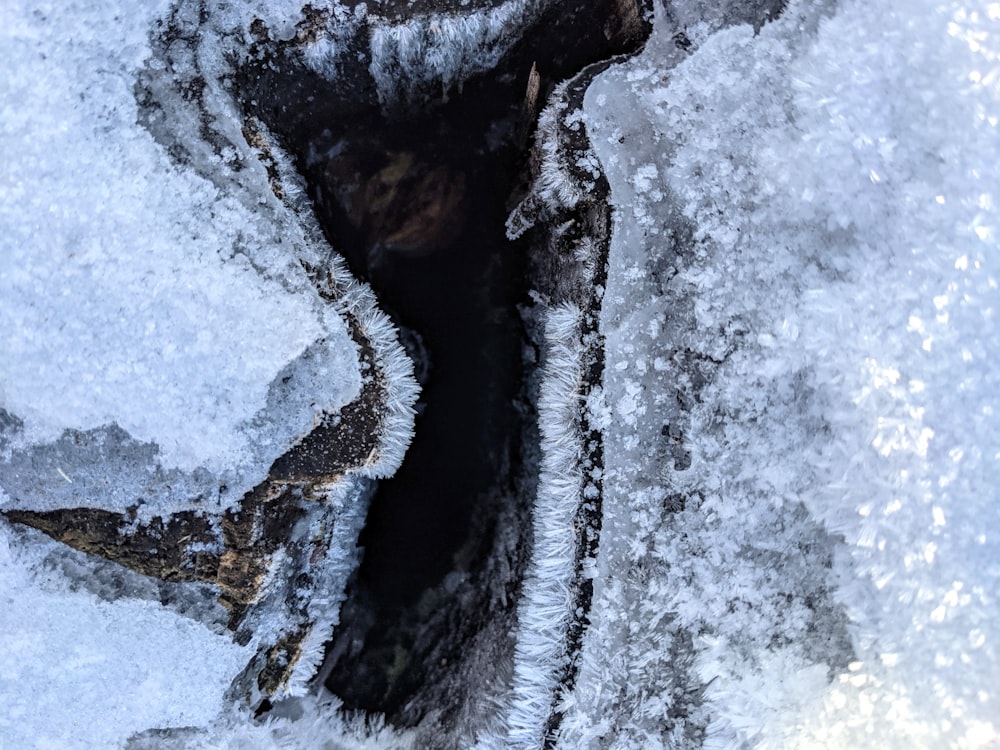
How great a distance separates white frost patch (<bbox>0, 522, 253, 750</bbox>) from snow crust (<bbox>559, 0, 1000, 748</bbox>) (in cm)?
194

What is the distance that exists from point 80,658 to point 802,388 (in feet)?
11.8

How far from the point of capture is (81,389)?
256 cm

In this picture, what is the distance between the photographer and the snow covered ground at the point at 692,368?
257 cm

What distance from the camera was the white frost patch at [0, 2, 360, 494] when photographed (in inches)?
100

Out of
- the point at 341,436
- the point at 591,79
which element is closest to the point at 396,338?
the point at 341,436

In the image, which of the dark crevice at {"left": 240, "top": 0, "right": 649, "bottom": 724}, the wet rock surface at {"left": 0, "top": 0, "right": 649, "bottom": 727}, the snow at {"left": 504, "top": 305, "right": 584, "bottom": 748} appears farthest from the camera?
the dark crevice at {"left": 240, "top": 0, "right": 649, "bottom": 724}

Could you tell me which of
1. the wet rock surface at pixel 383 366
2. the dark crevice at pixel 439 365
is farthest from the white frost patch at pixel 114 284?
the dark crevice at pixel 439 365

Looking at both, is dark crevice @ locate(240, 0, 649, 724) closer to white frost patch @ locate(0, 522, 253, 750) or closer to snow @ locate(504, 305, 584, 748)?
snow @ locate(504, 305, 584, 748)

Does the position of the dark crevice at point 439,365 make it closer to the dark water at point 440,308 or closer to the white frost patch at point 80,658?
the dark water at point 440,308

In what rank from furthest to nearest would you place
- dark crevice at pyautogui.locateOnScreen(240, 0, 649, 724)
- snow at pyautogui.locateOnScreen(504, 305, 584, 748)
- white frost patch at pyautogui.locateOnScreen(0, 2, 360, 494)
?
dark crevice at pyautogui.locateOnScreen(240, 0, 649, 724)
snow at pyautogui.locateOnScreen(504, 305, 584, 748)
white frost patch at pyautogui.locateOnScreen(0, 2, 360, 494)

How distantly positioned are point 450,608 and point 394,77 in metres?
2.95

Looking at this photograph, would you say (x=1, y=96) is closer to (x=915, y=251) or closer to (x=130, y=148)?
(x=130, y=148)

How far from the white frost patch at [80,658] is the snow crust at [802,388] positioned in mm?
1941

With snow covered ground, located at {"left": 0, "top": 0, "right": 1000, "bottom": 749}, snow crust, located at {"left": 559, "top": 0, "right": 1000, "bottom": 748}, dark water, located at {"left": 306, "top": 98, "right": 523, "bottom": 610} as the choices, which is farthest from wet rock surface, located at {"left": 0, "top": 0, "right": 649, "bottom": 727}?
snow crust, located at {"left": 559, "top": 0, "right": 1000, "bottom": 748}
